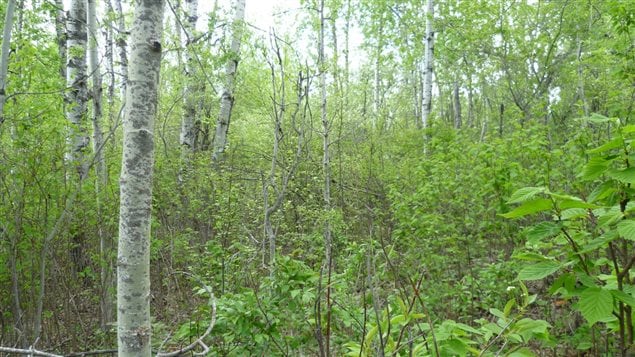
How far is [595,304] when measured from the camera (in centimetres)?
143

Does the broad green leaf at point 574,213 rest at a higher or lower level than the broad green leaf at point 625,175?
lower

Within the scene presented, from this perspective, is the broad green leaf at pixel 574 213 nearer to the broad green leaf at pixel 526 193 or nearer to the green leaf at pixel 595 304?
the broad green leaf at pixel 526 193

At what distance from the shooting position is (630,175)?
→ 4.72 ft

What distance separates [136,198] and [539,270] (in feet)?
5.16

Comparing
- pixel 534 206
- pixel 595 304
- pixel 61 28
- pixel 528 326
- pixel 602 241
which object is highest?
pixel 61 28

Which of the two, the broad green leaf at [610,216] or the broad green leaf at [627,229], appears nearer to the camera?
the broad green leaf at [627,229]

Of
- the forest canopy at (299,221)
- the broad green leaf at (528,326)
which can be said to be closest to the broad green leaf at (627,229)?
the forest canopy at (299,221)

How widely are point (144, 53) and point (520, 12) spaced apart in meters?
9.17

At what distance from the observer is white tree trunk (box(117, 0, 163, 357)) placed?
1830 millimetres

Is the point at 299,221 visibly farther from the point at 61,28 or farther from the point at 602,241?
the point at 602,241

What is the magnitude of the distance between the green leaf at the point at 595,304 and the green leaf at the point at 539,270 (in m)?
0.12

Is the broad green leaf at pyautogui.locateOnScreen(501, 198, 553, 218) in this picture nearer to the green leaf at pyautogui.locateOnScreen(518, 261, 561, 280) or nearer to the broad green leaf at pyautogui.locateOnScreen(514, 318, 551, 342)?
the green leaf at pyautogui.locateOnScreen(518, 261, 561, 280)

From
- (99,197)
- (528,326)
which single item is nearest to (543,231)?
(528,326)

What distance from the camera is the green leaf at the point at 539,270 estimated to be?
1.50m
